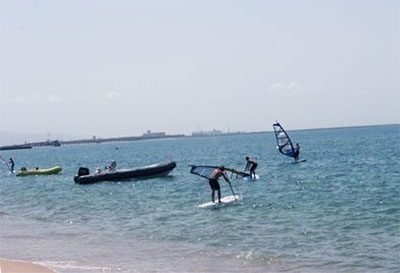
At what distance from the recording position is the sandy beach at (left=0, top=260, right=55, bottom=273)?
37.0 ft

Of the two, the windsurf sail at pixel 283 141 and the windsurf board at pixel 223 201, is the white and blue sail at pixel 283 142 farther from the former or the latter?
the windsurf board at pixel 223 201

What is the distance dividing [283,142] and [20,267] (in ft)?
116

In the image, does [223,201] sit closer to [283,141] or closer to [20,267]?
[20,267]

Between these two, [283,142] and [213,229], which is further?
[283,142]

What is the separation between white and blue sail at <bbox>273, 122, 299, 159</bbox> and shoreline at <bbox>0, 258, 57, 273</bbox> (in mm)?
32420

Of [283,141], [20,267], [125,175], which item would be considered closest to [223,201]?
[20,267]

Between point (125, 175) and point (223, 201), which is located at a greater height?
point (125, 175)

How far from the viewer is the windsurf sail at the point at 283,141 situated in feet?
145

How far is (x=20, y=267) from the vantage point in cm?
1184

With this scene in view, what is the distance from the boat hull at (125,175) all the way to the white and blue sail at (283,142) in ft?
30.1

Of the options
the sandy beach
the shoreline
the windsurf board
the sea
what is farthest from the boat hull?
the sandy beach

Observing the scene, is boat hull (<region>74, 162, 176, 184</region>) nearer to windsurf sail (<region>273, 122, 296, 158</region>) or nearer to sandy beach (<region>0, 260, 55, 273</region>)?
windsurf sail (<region>273, 122, 296, 158</region>)

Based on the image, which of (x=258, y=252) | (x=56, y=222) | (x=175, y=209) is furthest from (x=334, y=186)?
(x=258, y=252)

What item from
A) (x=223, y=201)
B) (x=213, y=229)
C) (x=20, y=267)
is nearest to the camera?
(x=20, y=267)
